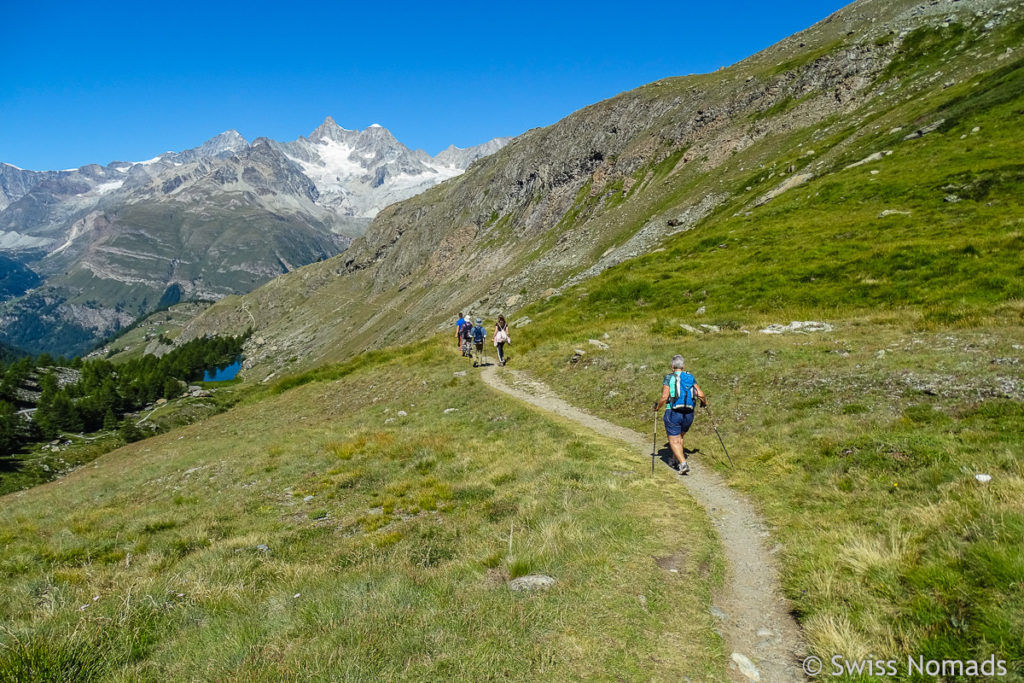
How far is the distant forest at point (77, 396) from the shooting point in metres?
92.0

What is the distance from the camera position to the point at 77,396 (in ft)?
404

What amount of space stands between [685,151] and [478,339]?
66.8 meters

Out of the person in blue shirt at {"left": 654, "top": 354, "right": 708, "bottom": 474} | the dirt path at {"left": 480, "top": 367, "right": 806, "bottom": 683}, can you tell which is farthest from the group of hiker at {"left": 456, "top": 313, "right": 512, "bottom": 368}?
the dirt path at {"left": 480, "top": 367, "right": 806, "bottom": 683}

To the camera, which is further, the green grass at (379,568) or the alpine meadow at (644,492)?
the alpine meadow at (644,492)

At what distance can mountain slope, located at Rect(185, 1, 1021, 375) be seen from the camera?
58.1 meters

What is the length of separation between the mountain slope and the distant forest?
43228 millimetres

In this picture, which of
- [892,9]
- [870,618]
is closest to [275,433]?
[870,618]

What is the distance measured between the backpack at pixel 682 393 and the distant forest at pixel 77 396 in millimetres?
88331

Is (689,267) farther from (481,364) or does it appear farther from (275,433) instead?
(275,433)

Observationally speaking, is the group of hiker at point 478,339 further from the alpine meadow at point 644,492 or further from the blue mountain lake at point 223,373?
the blue mountain lake at point 223,373

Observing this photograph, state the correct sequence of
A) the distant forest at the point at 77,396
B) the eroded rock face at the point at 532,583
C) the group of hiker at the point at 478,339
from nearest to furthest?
the eroded rock face at the point at 532,583, the group of hiker at the point at 478,339, the distant forest at the point at 77,396

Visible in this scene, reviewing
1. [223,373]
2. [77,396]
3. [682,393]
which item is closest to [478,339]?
[682,393]

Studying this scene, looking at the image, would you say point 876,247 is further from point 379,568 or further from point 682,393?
point 379,568

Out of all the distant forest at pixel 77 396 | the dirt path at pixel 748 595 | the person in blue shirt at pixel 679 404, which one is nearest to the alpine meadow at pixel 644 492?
the dirt path at pixel 748 595
